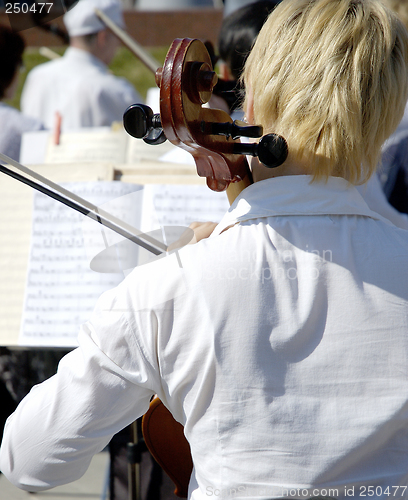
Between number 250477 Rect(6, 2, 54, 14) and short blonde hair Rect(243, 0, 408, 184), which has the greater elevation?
number 250477 Rect(6, 2, 54, 14)

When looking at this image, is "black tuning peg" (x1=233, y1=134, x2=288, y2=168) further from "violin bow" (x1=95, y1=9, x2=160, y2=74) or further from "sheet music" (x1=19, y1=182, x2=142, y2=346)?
"violin bow" (x1=95, y1=9, x2=160, y2=74)

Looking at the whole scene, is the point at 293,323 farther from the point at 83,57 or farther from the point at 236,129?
the point at 83,57

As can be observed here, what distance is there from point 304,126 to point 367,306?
0.27 meters

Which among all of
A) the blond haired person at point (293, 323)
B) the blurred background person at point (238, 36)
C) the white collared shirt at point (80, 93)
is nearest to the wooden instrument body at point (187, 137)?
the blond haired person at point (293, 323)

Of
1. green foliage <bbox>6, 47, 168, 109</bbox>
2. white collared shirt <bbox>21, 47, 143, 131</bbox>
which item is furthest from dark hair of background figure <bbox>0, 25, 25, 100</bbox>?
green foliage <bbox>6, 47, 168, 109</bbox>

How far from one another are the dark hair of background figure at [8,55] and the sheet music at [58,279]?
1.52 feet

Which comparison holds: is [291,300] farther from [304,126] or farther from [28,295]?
[28,295]

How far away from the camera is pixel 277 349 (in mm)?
697

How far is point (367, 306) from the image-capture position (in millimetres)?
708

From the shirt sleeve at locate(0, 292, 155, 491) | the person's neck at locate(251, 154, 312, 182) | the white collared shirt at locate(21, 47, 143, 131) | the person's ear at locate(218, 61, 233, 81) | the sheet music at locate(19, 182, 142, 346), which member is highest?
the white collared shirt at locate(21, 47, 143, 131)

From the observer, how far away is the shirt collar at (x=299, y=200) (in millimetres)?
731

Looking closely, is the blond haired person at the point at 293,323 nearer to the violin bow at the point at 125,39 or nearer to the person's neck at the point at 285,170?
the person's neck at the point at 285,170

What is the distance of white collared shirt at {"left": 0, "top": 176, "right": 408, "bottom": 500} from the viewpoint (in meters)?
0.69

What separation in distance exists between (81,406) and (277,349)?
293mm
